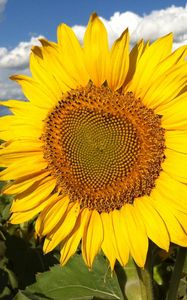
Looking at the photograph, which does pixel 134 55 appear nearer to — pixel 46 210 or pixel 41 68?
pixel 41 68

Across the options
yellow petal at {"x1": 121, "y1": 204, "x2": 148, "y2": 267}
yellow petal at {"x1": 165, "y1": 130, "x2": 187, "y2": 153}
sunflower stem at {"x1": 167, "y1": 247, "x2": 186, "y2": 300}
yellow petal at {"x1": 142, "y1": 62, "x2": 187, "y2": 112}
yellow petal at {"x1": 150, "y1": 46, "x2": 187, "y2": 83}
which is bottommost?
sunflower stem at {"x1": 167, "y1": 247, "x2": 186, "y2": 300}

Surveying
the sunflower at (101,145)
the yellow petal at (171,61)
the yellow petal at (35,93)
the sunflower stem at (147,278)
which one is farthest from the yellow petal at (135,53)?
the sunflower stem at (147,278)

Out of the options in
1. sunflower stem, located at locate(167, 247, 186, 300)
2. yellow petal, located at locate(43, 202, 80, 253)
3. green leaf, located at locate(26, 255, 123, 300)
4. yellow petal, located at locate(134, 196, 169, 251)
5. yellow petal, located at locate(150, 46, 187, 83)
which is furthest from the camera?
green leaf, located at locate(26, 255, 123, 300)

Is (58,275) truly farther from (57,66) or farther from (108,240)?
(57,66)

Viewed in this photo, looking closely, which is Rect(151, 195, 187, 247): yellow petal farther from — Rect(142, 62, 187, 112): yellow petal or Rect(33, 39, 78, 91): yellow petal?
Rect(33, 39, 78, 91): yellow petal

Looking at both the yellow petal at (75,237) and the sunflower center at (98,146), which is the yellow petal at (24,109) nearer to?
the sunflower center at (98,146)

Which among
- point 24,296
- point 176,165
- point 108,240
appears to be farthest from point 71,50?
point 24,296

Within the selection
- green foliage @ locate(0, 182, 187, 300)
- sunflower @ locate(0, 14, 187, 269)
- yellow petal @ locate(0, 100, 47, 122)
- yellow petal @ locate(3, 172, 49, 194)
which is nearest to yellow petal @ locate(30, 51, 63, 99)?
sunflower @ locate(0, 14, 187, 269)
